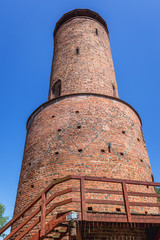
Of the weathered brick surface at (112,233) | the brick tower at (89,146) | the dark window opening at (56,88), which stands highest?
the dark window opening at (56,88)

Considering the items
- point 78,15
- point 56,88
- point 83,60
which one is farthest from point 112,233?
point 78,15

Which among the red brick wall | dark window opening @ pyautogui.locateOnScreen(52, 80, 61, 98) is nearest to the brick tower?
the red brick wall

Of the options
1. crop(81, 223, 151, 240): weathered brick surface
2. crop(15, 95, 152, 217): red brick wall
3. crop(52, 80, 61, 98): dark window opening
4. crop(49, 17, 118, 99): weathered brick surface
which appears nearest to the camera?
crop(81, 223, 151, 240): weathered brick surface

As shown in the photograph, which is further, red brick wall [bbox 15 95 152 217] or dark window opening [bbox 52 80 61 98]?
dark window opening [bbox 52 80 61 98]

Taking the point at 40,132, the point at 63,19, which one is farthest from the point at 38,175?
the point at 63,19

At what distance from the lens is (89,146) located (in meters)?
8.10

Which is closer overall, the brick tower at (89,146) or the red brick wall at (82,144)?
the brick tower at (89,146)

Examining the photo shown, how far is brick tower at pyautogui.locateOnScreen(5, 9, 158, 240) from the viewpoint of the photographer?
689 centimetres

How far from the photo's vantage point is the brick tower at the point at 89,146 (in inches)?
271

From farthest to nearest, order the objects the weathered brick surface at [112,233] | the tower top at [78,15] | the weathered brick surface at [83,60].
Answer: the tower top at [78,15] → the weathered brick surface at [83,60] → the weathered brick surface at [112,233]

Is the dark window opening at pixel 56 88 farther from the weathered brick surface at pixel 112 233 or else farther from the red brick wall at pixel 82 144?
the weathered brick surface at pixel 112 233

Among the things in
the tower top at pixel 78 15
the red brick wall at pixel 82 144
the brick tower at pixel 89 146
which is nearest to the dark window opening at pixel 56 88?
the brick tower at pixel 89 146

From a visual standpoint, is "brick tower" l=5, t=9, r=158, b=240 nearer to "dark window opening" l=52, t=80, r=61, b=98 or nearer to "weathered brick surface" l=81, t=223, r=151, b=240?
"weathered brick surface" l=81, t=223, r=151, b=240

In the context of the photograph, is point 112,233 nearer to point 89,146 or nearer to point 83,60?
point 89,146
